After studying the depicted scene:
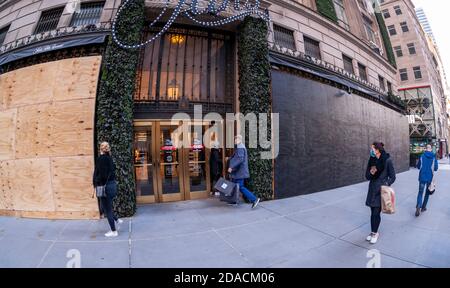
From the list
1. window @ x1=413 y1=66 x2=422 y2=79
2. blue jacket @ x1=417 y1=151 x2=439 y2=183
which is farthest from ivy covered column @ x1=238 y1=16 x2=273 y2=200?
window @ x1=413 y1=66 x2=422 y2=79

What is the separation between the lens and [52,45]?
6188 mm

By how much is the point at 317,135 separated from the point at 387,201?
496 cm

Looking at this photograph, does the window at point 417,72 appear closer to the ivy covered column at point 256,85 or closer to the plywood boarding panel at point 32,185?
the ivy covered column at point 256,85

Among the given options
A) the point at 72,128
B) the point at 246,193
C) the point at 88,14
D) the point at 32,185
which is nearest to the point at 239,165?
the point at 246,193

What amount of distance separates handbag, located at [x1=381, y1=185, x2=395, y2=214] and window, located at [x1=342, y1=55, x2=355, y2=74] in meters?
9.40

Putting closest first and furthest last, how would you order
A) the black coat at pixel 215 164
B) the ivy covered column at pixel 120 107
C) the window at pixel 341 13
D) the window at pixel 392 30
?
the ivy covered column at pixel 120 107, the black coat at pixel 215 164, the window at pixel 341 13, the window at pixel 392 30

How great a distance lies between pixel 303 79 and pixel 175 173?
623 cm

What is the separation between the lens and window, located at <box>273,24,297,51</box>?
336 inches

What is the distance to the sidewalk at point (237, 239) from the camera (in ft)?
10.4

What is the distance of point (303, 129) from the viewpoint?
779 cm

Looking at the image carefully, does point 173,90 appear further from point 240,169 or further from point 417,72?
point 417,72

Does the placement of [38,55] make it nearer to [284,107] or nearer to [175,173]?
[175,173]

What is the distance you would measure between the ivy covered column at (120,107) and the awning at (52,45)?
70 centimetres

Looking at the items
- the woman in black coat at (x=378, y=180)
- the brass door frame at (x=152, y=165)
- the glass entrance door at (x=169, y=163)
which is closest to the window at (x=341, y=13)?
the woman in black coat at (x=378, y=180)
